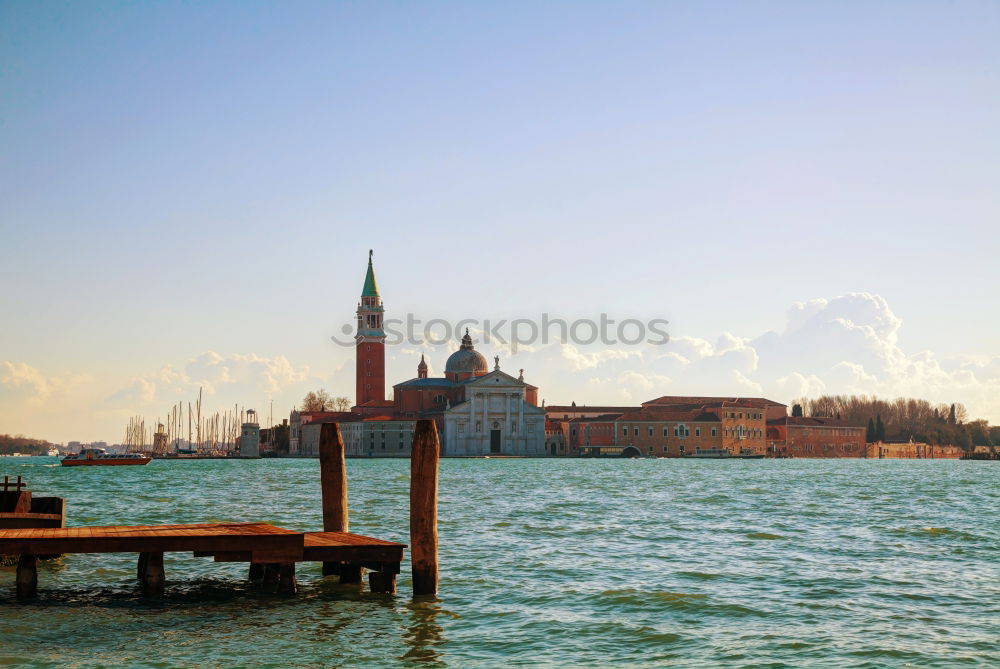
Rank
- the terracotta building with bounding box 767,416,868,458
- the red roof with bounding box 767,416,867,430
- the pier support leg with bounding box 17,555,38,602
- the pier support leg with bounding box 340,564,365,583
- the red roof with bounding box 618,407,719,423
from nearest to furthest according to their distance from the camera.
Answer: the pier support leg with bounding box 17,555,38,602 → the pier support leg with bounding box 340,564,365,583 → the red roof with bounding box 618,407,719,423 → the terracotta building with bounding box 767,416,868,458 → the red roof with bounding box 767,416,867,430

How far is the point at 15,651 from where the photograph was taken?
11062 mm

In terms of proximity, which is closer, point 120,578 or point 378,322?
point 120,578

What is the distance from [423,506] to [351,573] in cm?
206

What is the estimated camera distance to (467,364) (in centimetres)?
12494

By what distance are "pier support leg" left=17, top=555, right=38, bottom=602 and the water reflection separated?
14.8ft

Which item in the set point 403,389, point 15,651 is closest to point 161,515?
point 15,651

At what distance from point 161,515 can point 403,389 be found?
94.1 meters

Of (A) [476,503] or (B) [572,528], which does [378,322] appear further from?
(B) [572,528]

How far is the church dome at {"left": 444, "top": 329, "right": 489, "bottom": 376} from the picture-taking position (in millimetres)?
124875

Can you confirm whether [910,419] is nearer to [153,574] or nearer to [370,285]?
[370,285]

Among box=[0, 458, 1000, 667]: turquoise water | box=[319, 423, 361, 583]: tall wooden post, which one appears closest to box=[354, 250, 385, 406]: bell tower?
box=[0, 458, 1000, 667]: turquoise water

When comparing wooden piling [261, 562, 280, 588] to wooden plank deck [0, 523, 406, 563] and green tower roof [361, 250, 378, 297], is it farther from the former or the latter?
green tower roof [361, 250, 378, 297]

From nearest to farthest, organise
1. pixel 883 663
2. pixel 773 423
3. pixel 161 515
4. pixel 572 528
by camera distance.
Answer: pixel 883 663, pixel 572 528, pixel 161 515, pixel 773 423

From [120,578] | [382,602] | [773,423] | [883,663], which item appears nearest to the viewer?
[883,663]
